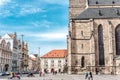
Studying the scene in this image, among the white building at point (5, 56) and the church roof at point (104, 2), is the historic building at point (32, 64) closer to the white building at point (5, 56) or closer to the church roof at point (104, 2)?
the white building at point (5, 56)

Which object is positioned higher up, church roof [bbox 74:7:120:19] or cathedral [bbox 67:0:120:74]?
church roof [bbox 74:7:120:19]

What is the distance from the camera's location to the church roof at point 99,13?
60.8 metres

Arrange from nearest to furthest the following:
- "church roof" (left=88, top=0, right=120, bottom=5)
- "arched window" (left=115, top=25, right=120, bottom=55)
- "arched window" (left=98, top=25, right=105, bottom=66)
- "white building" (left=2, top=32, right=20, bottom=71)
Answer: "arched window" (left=115, top=25, right=120, bottom=55) → "arched window" (left=98, top=25, right=105, bottom=66) → "church roof" (left=88, top=0, right=120, bottom=5) → "white building" (left=2, top=32, right=20, bottom=71)

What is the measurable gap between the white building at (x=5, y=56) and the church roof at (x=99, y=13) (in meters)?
30.9

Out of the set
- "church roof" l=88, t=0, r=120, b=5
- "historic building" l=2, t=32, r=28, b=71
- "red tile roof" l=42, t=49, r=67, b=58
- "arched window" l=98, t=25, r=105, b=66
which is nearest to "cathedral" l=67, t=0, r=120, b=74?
"arched window" l=98, t=25, r=105, b=66

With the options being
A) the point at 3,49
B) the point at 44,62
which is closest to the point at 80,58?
the point at 3,49

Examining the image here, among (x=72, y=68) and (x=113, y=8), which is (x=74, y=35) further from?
(x=113, y=8)

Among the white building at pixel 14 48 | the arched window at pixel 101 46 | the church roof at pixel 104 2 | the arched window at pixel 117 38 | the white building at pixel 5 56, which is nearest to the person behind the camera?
the arched window at pixel 117 38

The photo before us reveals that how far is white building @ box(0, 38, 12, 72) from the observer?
8232 centimetres

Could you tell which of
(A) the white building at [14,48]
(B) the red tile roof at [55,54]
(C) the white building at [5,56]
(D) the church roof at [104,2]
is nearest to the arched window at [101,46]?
(D) the church roof at [104,2]

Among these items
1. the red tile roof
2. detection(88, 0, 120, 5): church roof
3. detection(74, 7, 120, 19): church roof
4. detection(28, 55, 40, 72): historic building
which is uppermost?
detection(88, 0, 120, 5): church roof

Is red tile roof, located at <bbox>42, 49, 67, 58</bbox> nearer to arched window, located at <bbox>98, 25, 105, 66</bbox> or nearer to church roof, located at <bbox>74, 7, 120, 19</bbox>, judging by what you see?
church roof, located at <bbox>74, 7, 120, 19</bbox>

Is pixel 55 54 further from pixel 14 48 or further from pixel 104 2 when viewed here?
pixel 104 2

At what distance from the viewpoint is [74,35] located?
195 ft
